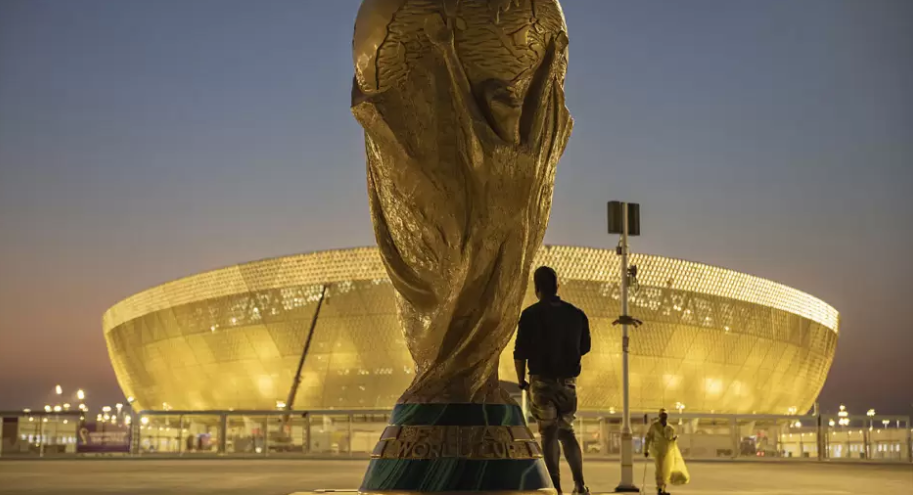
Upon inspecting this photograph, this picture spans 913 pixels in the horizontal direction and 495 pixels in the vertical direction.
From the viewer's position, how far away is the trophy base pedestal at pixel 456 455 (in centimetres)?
525

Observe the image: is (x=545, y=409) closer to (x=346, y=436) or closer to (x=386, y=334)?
(x=346, y=436)

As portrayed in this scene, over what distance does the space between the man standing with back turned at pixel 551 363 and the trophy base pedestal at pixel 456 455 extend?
703 millimetres

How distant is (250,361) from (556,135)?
157 feet

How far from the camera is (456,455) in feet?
17.4

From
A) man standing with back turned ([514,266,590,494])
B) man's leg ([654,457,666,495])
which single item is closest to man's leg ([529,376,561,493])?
man standing with back turned ([514,266,590,494])

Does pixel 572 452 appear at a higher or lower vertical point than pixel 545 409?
lower

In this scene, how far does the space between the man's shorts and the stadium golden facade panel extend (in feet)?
122

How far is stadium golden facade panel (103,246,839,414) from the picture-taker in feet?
157

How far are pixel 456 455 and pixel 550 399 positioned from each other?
44.2 inches

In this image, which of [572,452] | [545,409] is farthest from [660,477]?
[545,409]

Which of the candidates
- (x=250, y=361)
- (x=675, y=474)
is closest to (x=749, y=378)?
(x=250, y=361)

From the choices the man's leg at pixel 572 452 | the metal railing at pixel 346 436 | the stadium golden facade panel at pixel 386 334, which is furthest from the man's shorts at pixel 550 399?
the stadium golden facade panel at pixel 386 334

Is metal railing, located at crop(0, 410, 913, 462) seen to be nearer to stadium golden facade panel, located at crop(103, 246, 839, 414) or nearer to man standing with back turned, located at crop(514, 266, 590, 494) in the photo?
stadium golden facade panel, located at crop(103, 246, 839, 414)

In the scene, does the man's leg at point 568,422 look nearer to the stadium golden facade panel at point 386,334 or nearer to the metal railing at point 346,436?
the metal railing at point 346,436
